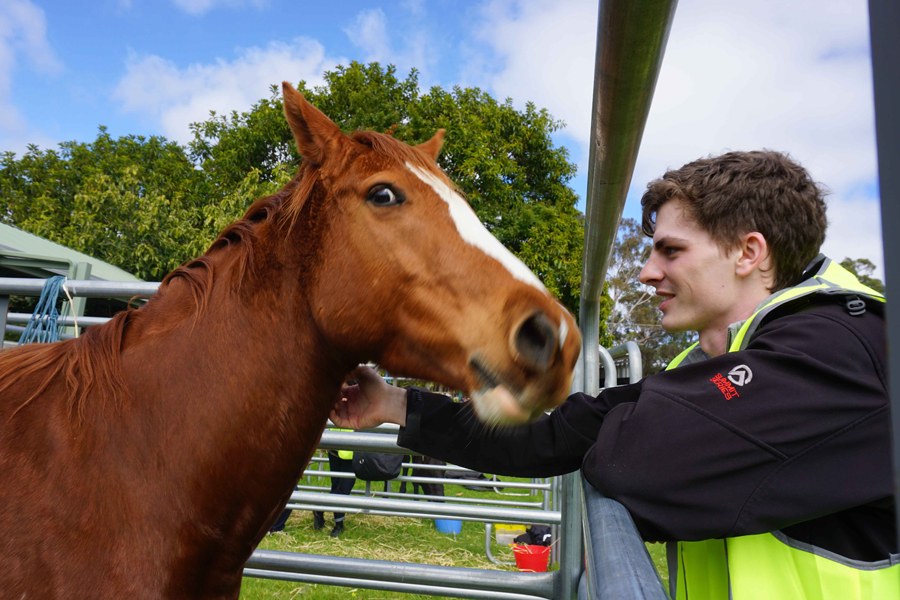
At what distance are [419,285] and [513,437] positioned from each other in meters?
0.49

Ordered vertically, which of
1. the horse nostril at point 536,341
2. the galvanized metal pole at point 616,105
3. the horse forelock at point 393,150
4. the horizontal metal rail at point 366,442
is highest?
the horse forelock at point 393,150

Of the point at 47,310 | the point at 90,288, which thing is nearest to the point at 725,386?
the point at 90,288

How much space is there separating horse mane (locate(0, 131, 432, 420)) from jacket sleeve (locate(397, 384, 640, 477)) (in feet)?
2.00

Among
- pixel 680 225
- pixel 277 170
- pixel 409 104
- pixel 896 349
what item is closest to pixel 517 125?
pixel 409 104

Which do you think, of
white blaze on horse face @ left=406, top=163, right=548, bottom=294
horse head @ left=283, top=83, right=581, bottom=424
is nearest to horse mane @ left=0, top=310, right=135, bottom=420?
horse head @ left=283, top=83, right=581, bottom=424

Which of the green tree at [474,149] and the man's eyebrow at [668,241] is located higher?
the green tree at [474,149]

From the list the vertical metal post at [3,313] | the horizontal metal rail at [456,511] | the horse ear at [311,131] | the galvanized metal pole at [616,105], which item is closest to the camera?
the galvanized metal pole at [616,105]

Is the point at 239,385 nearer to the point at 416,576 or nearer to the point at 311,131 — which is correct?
the point at 311,131

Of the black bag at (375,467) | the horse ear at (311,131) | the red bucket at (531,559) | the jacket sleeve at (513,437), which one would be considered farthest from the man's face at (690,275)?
the black bag at (375,467)

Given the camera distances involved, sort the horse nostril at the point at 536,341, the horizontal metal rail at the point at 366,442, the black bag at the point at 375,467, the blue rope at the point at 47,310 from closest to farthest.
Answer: the horse nostril at the point at 536,341
the horizontal metal rail at the point at 366,442
the blue rope at the point at 47,310
the black bag at the point at 375,467

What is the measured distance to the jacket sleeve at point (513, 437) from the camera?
1437mm

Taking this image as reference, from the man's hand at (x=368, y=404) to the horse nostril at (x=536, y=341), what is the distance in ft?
1.84

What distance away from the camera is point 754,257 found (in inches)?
52.7

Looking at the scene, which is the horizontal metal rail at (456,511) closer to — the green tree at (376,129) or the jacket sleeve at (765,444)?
the jacket sleeve at (765,444)
